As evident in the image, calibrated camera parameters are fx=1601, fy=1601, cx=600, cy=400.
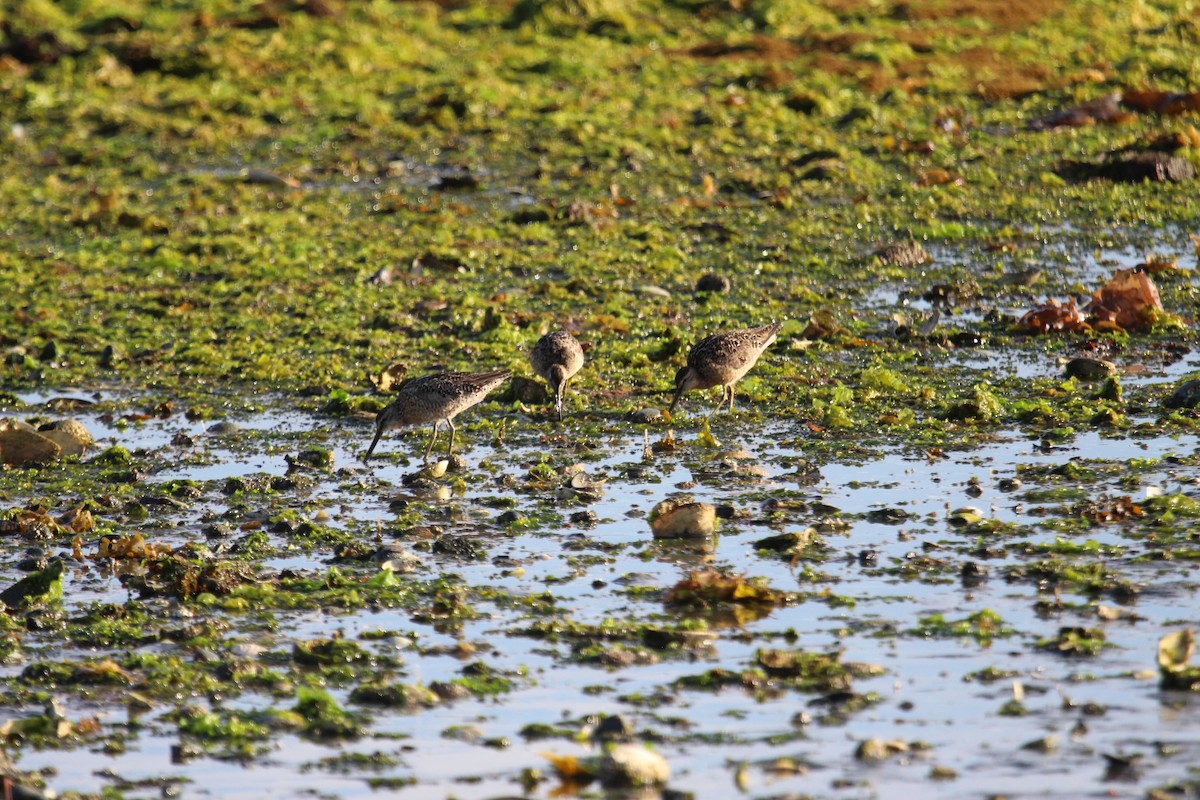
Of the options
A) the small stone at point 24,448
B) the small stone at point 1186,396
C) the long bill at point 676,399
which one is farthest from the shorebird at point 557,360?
the small stone at point 1186,396

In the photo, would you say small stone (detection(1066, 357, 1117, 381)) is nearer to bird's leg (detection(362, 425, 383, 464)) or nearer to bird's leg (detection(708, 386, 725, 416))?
bird's leg (detection(708, 386, 725, 416))

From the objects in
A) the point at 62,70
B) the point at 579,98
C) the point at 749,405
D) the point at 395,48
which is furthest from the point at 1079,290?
the point at 62,70

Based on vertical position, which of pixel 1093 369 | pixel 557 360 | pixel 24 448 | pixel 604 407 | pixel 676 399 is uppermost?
pixel 1093 369

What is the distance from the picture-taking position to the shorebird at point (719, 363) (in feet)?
38.8

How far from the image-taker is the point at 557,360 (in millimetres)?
12195

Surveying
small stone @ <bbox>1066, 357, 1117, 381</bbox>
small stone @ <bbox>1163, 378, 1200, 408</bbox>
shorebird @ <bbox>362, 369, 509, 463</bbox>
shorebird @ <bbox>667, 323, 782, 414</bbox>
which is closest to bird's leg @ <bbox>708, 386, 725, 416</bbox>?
shorebird @ <bbox>667, 323, 782, 414</bbox>

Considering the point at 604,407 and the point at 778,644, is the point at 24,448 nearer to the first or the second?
the point at 604,407

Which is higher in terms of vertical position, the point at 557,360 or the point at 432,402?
the point at 557,360

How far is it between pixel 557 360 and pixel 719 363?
126 centimetres

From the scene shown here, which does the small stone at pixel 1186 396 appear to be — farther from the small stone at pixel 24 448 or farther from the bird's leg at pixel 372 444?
the small stone at pixel 24 448

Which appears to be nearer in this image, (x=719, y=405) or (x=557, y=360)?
(x=557, y=360)

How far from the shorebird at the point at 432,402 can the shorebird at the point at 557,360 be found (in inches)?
22.9

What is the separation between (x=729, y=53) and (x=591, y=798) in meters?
18.0

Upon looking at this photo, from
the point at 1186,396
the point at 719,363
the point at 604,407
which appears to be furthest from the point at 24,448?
the point at 1186,396
